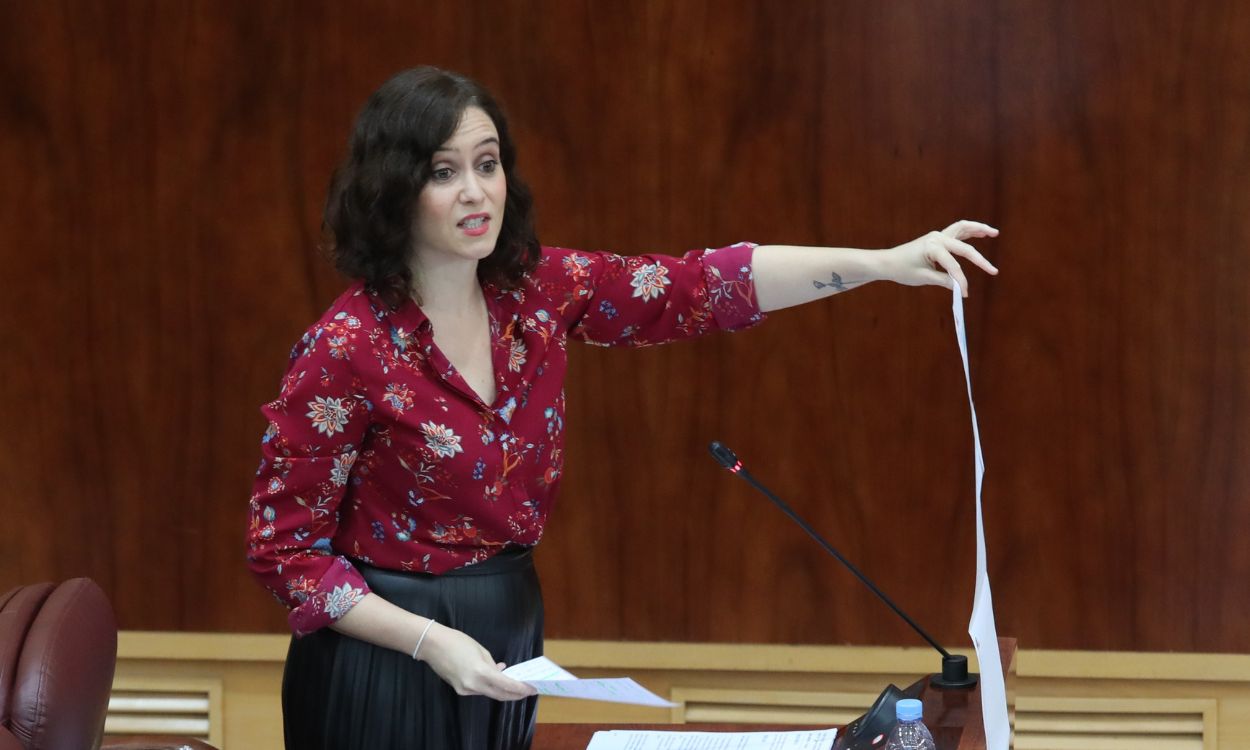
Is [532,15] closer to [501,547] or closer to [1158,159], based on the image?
[1158,159]

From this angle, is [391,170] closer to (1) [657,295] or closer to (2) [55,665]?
(1) [657,295]

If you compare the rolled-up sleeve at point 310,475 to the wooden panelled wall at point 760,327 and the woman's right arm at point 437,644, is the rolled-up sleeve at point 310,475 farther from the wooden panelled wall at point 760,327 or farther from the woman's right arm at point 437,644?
the wooden panelled wall at point 760,327

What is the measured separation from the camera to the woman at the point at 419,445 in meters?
1.77

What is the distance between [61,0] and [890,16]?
1619 millimetres

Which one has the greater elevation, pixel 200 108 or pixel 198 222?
pixel 200 108

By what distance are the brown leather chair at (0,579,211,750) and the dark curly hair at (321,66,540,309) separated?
0.49 m

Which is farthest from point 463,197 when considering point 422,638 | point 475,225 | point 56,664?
point 56,664

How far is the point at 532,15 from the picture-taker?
10.1 feet

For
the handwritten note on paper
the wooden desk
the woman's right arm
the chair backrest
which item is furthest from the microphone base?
the chair backrest

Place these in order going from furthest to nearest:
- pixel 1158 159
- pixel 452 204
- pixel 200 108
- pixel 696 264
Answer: pixel 200 108
pixel 1158 159
pixel 696 264
pixel 452 204

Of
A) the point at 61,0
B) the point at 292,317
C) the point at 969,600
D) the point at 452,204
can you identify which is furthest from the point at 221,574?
the point at 452,204

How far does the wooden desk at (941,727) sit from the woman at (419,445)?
0.18 meters

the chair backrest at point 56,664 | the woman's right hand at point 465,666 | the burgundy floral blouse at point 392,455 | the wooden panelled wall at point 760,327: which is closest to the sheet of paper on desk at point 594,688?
the woman's right hand at point 465,666

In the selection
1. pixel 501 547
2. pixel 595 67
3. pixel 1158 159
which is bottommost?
pixel 501 547
